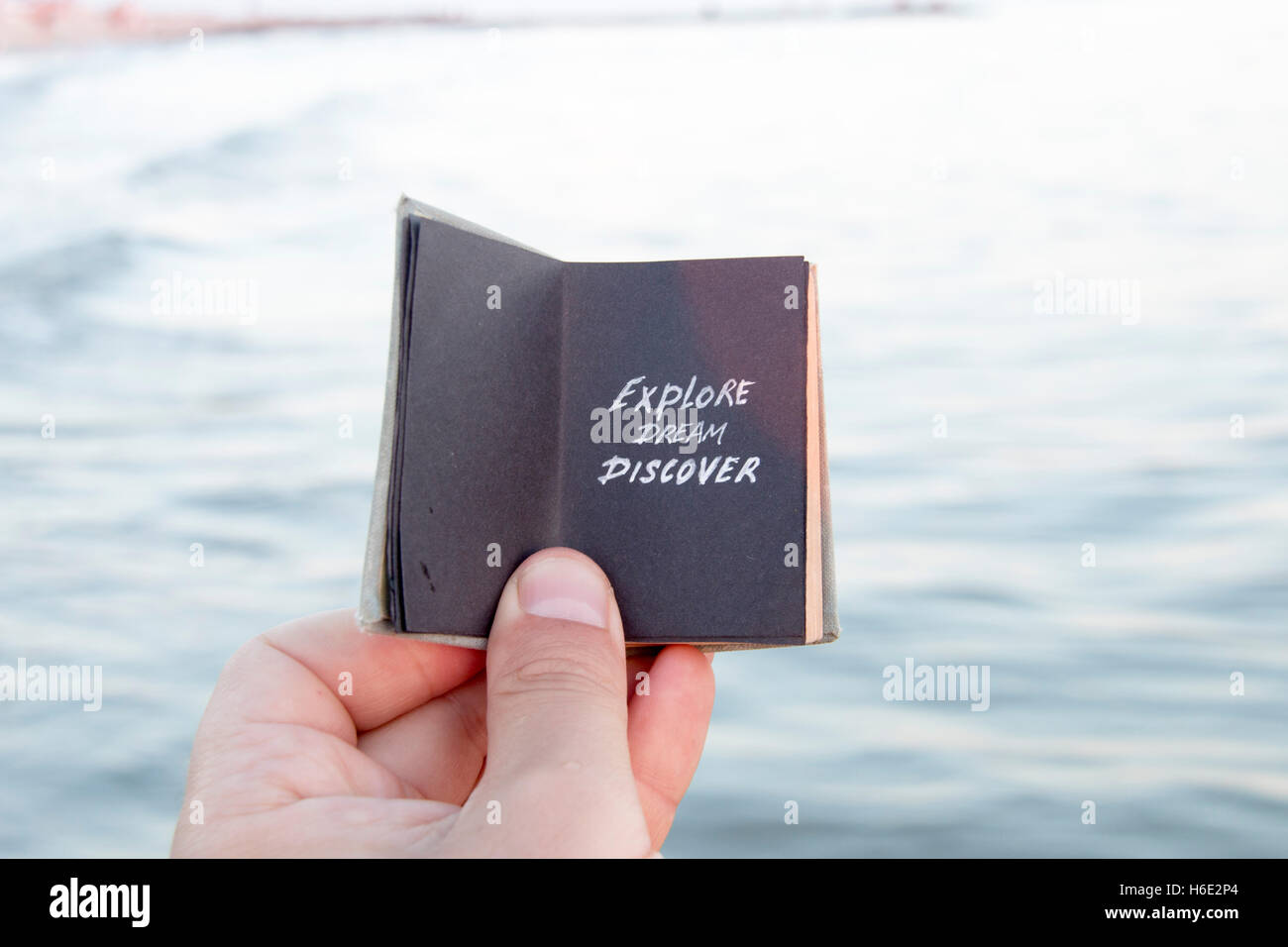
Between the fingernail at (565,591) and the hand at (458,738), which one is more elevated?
the fingernail at (565,591)

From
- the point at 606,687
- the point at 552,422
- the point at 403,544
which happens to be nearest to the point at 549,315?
the point at 552,422

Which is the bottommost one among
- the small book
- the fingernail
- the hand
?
the hand

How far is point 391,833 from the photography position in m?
1.00

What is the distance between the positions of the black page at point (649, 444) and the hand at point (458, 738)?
Result: 0.05m

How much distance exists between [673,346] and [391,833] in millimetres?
→ 586

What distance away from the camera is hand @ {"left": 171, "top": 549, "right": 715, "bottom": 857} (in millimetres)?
987

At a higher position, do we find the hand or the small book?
the small book

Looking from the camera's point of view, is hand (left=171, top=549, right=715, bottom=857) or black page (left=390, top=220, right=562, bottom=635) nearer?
hand (left=171, top=549, right=715, bottom=857)

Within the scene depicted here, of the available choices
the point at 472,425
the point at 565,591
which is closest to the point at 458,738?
the point at 565,591

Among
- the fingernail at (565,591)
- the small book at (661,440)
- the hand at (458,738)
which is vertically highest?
the small book at (661,440)

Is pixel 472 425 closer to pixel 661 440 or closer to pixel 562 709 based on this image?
pixel 661 440

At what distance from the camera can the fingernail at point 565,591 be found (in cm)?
116

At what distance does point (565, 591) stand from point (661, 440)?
0.20 metres

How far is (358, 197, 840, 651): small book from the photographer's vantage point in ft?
3.98
